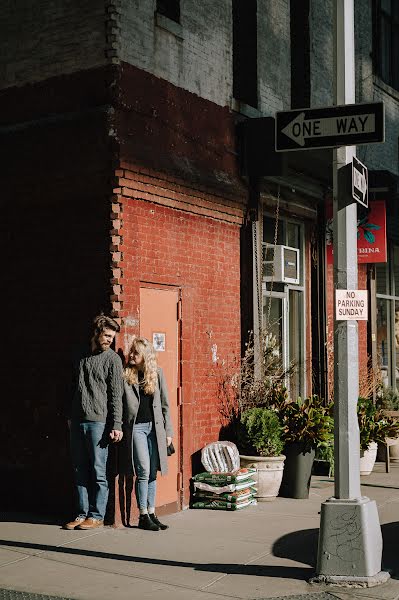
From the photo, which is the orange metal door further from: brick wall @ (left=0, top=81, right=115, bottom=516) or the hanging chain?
the hanging chain

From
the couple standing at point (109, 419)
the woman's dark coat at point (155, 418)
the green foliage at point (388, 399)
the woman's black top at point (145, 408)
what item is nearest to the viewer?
the couple standing at point (109, 419)

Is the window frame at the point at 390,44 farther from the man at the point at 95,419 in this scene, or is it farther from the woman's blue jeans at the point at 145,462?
the woman's blue jeans at the point at 145,462

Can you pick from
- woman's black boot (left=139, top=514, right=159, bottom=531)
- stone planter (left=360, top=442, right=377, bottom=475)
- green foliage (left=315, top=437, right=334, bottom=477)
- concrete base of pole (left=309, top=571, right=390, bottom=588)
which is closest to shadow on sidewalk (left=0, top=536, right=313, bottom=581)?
concrete base of pole (left=309, top=571, right=390, bottom=588)

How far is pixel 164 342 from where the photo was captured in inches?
391

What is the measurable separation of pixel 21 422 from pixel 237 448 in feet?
8.58

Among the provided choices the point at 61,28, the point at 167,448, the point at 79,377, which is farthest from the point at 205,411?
the point at 61,28

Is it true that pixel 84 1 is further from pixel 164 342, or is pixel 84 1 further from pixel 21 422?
pixel 21 422

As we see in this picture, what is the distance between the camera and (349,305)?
6.94 metres

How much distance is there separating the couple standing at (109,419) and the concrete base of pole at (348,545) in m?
Answer: 2.51

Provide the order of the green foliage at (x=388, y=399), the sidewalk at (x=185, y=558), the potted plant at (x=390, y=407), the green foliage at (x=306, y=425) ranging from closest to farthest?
the sidewalk at (x=185, y=558)
the green foliage at (x=306, y=425)
the potted plant at (x=390, y=407)
the green foliage at (x=388, y=399)

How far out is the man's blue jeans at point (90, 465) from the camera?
8742mm

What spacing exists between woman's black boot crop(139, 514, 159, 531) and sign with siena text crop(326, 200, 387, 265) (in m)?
6.23

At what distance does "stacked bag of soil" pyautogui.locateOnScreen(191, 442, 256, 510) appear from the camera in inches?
386

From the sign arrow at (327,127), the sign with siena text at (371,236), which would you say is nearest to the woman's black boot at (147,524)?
the sign arrow at (327,127)
